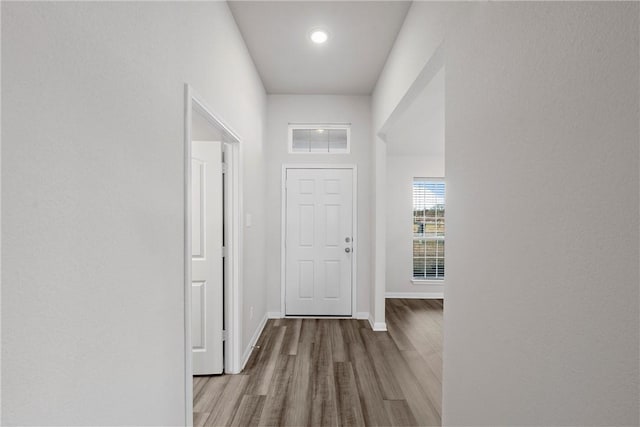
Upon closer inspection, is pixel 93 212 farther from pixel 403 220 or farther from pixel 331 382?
pixel 403 220

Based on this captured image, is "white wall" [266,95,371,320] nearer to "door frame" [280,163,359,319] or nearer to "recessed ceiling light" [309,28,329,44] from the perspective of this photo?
"door frame" [280,163,359,319]

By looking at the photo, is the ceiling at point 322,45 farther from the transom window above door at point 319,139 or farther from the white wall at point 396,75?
the transom window above door at point 319,139

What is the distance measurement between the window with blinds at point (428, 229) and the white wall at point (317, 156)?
6.03 feet

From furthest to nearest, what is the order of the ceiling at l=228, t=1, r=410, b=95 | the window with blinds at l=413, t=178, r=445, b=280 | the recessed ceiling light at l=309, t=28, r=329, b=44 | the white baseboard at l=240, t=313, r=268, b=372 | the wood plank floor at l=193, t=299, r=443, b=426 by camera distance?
1. the window with blinds at l=413, t=178, r=445, b=280
2. the white baseboard at l=240, t=313, r=268, b=372
3. the recessed ceiling light at l=309, t=28, r=329, b=44
4. the ceiling at l=228, t=1, r=410, b=95
5. the wood plank floor at l=193, t=299, r=443, b=426

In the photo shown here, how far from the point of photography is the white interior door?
2.45 m

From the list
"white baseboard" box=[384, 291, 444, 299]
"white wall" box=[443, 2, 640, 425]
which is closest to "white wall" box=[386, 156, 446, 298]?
"white baseboard" box=[384, 291, 444, 299]

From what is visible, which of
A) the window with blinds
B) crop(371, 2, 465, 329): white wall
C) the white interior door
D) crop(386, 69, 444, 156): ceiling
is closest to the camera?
crop(371, 2, 465, 329): white wall

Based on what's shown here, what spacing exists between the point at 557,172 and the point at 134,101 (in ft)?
4.47

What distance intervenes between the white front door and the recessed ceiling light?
1636 millimetres

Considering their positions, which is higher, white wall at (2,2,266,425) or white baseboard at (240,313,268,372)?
white wall at (2,2,266,425)

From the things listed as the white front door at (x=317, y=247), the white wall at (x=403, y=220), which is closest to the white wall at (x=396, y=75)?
the white front door at (x=317, y=247)

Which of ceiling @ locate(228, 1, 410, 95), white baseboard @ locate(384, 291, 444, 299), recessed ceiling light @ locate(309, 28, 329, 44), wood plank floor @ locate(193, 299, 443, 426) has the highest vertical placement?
ceiling @ locate(228, 1, 410, 95)

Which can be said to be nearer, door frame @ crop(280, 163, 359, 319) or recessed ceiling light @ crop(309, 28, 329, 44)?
recessed ceiling light @ crop(309, 28, 329, 44)

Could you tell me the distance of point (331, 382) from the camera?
244 centimetres
